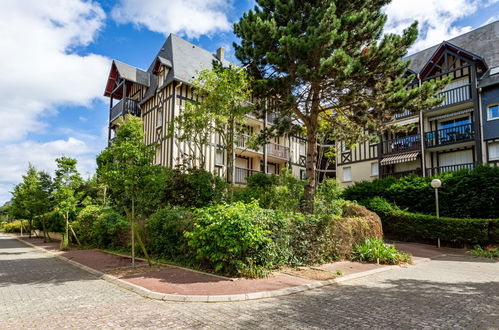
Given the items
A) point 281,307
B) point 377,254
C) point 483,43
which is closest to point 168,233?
point 281,307

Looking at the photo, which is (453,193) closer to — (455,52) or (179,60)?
(455,52)

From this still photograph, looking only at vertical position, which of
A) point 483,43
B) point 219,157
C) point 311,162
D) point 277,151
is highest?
point 483,43

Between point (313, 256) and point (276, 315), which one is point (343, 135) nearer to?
point (313, 256)

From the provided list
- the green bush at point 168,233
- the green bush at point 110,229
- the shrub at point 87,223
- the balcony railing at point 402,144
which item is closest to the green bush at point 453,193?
the balcony railing at point 402,144

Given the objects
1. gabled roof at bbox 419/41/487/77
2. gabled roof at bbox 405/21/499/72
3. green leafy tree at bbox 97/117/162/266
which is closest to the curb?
green leafy tree at bbox 97/117/162/266

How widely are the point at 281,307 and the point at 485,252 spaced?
1045cm

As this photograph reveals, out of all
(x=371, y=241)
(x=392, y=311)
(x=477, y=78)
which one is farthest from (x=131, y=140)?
(x=477, y=78)

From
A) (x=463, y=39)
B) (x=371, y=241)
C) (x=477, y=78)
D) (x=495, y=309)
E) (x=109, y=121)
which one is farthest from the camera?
(x=109, y=121)

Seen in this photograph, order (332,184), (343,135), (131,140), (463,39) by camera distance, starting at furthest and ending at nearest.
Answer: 1. (463,39)
2. (332,184)
3. (343,135)
4. (131,140)

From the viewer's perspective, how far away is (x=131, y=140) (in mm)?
8516

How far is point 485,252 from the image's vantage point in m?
11.7

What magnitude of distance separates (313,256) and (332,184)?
23.6 ft

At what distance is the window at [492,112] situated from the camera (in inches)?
728

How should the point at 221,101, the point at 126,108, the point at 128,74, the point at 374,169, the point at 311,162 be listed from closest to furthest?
the point at 221,101
the point at 311,162
the point at 126,108
the point at 128,74
the point at 374,169
